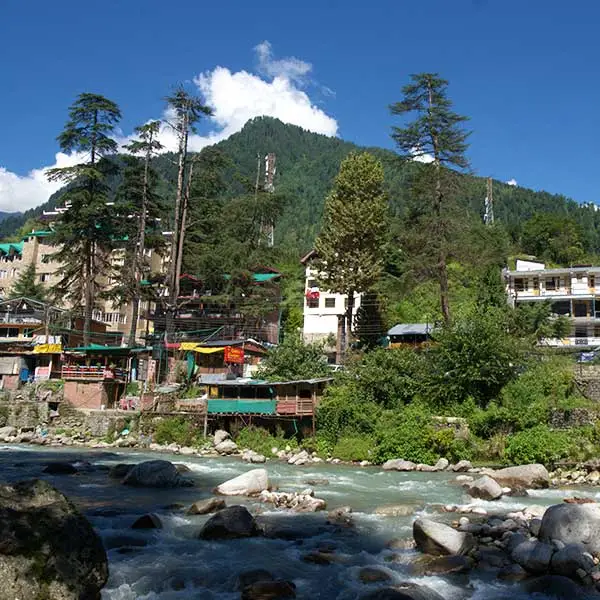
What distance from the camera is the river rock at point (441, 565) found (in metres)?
12.5

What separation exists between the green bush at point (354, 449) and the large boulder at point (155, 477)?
32.4 ft

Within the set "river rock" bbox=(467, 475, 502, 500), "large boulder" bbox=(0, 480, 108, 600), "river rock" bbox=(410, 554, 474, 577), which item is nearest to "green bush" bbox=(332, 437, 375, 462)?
"river rock" bbox=(467, 475, 502, 500)

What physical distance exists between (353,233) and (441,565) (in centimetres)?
3223

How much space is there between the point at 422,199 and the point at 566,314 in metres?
22.2

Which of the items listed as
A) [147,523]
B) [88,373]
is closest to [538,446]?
[147,523]

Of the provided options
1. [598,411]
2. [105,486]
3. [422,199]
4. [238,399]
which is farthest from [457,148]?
[105,486]

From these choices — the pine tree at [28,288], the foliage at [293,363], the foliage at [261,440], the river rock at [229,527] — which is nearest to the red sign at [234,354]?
the foliage at [293,363]

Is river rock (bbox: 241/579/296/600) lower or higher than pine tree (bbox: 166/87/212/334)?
lower

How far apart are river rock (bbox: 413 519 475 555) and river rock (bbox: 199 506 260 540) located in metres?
4.39

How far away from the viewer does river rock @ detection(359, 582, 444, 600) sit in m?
10.5

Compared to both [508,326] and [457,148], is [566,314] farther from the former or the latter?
[457,148]

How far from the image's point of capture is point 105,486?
73.0 ft

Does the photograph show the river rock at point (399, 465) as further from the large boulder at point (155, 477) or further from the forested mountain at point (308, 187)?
the forested mountain at point (308, 187)

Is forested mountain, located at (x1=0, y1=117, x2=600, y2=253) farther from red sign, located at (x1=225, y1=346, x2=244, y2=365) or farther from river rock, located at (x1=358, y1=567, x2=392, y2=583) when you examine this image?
river rock, located at (x1=358, y1=567, x2=392, y2=583)
